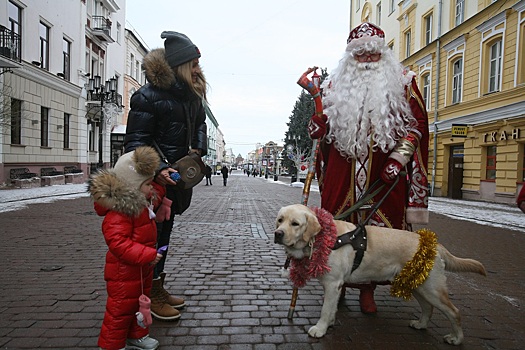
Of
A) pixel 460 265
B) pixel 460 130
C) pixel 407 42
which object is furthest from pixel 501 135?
pixel 460 265

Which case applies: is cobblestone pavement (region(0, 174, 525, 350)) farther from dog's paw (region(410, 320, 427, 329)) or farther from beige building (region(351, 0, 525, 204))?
beige building (region(351, 0, 525, 204))

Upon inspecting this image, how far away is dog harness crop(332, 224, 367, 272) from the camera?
9.15ft

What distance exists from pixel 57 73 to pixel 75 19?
180 inches

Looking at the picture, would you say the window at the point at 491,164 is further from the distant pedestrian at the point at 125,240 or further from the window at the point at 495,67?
the distant pedestrian at the point at 125,240

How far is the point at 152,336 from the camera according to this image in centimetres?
288

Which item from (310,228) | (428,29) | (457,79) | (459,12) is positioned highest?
(428,29)

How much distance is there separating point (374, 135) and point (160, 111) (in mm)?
1748

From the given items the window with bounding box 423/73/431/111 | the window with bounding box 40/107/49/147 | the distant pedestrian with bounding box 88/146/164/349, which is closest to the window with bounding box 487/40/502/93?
the window with bounding box 423/73/431/111

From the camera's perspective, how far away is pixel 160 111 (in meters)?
3.11

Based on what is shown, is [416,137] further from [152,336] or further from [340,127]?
[152,336]

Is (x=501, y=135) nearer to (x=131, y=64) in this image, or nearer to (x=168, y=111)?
(x=168, y=111)

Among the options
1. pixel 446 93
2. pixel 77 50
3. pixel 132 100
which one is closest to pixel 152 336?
pixel 132 100

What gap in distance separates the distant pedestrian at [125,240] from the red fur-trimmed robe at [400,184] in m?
1.59

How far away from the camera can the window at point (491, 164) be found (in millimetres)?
17859
